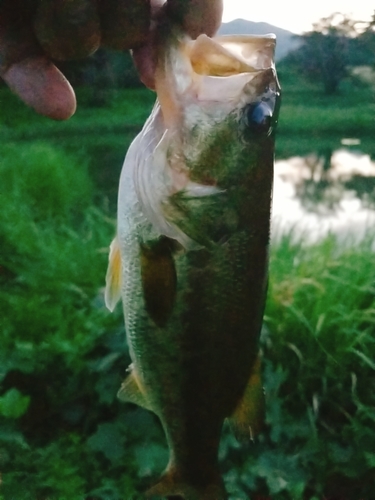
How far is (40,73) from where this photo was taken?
0.96 meters

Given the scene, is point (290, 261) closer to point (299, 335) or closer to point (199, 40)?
point (299, 335)

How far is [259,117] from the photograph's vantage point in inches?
31.0

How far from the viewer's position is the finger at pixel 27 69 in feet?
3.09

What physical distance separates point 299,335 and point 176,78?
53.3 inches

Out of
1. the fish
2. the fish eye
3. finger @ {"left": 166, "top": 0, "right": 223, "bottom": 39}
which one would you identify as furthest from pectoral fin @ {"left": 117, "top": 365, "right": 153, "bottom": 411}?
finger @ {"left": 166, "top": 0, "right": 223, "bottom": 39}

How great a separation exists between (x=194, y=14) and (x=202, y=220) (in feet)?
0.99

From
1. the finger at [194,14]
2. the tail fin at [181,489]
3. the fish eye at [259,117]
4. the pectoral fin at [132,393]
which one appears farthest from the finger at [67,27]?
the tail fin at [181,489]

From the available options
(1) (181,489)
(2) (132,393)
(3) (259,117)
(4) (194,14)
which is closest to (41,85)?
(4) (194,14)

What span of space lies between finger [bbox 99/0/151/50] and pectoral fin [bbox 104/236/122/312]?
330 millimetres

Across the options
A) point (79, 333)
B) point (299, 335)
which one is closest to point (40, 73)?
point (79, 333)

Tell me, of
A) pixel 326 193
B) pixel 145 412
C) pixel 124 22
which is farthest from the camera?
pixel 326 193

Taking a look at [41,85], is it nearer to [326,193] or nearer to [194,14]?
[194,14]

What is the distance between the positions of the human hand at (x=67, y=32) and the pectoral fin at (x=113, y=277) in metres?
0.27

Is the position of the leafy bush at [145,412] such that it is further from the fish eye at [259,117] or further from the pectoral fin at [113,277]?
the fish eye at [259,117]
